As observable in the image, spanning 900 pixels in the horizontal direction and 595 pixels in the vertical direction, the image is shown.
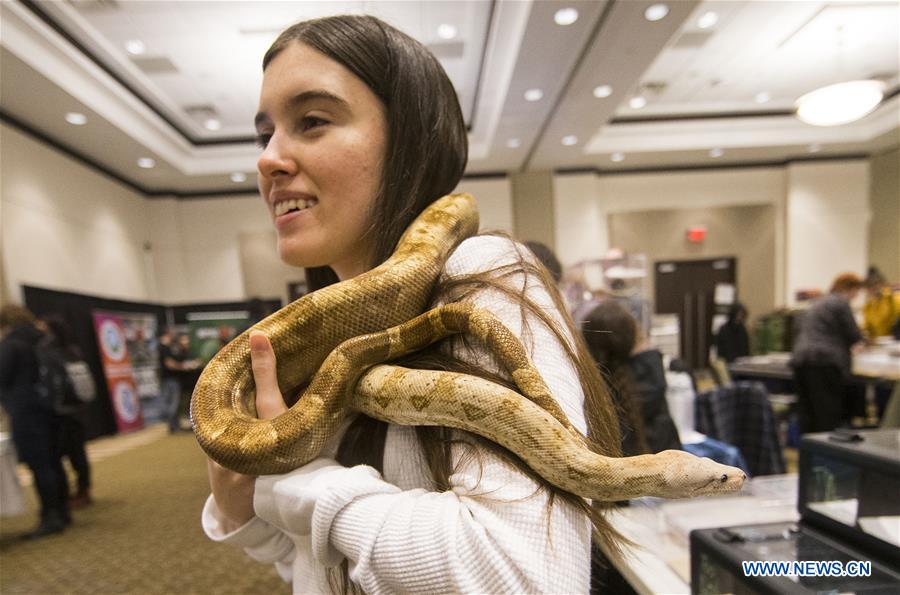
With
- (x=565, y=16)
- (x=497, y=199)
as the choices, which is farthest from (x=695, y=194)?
(x=565, y=16)

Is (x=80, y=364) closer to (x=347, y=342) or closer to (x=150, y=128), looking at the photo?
(x=150, y=128)

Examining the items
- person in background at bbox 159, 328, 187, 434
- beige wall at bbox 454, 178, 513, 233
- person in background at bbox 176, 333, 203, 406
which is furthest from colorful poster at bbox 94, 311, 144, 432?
beige wall at bbox 454, 178, 513, 233

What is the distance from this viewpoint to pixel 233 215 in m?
8.50

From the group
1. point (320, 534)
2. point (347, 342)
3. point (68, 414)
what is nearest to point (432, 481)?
point (320, 534)

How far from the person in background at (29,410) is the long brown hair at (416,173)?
4088mm

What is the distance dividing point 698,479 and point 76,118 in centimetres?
708

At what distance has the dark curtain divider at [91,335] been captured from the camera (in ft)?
19.4

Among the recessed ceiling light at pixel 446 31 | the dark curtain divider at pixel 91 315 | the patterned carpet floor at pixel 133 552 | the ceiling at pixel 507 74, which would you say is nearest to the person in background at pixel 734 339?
the ceiling at pixel 507 74

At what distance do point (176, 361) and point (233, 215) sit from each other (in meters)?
2.90

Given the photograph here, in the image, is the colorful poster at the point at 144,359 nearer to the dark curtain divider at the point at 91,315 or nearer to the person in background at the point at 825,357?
the dark curtain divider at the point at 91,315

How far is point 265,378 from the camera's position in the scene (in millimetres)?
824

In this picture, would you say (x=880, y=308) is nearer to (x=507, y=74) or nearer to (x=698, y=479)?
(x=507, y=74)

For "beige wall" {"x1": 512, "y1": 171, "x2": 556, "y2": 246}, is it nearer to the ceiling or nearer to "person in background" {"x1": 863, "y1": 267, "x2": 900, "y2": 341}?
the ceiling

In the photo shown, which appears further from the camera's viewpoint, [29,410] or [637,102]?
[637,102]
